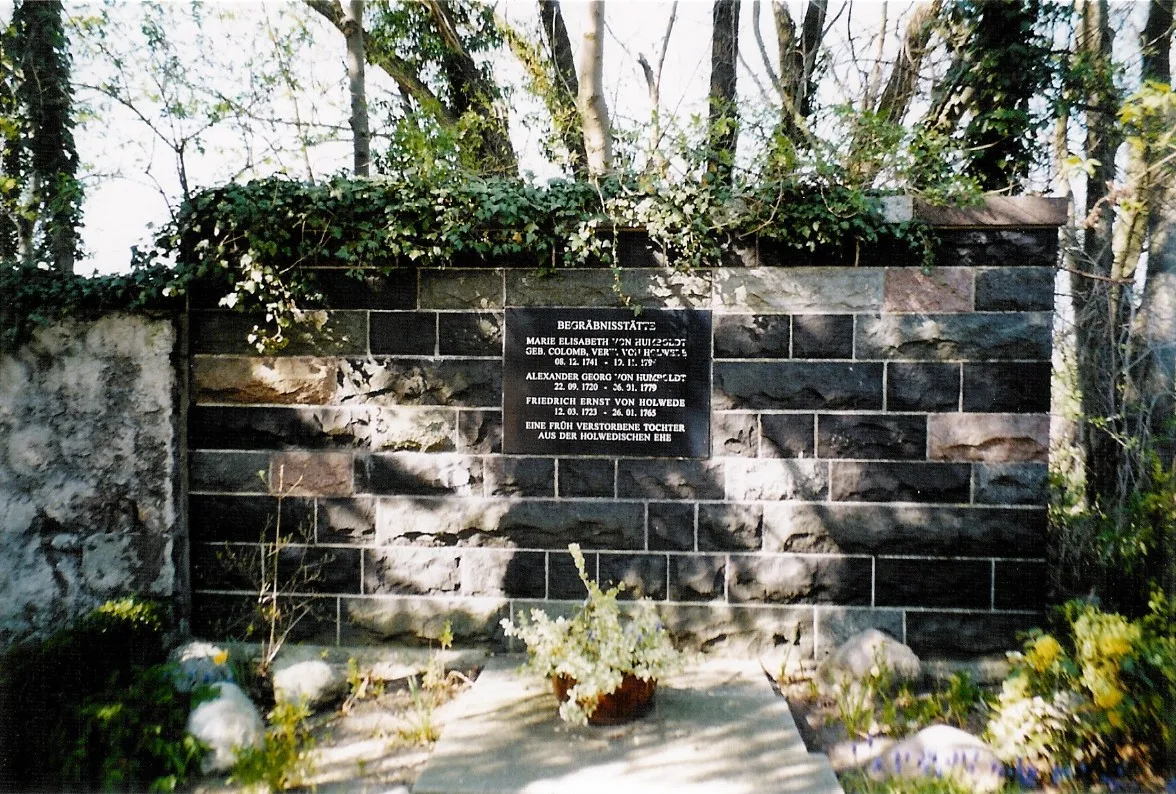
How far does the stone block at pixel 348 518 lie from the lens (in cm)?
379

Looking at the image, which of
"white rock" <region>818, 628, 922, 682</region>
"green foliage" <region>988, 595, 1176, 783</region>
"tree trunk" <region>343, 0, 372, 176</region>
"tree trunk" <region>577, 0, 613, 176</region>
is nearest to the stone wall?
"white rock" <region>818, 628, 922, 682</region>

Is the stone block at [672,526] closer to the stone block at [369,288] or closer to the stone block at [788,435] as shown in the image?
the stone block at [788,435]

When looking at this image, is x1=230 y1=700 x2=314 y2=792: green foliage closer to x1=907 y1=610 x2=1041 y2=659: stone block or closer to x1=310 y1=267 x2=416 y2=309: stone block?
x1=310 y1=267 x2=416 y2=309: stone block

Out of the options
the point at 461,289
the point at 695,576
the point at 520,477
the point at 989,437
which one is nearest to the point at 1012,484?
the point at 989,437

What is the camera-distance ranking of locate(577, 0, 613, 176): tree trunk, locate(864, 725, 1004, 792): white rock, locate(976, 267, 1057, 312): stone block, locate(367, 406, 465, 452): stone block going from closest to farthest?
locate(864, 725, 1004, 792): white rock < locate(976, 267, 1057, 312): stone block < locate(367, 406, 465, 452): stone block < locate(577, 0, 613, 176): tree trunk

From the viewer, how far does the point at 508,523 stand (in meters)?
3.75

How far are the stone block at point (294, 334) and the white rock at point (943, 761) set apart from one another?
3054mm

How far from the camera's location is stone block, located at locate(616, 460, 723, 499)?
3.70 meters

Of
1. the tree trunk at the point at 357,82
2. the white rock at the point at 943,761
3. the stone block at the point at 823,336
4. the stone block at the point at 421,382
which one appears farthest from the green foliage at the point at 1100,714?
the tree trunk at the point at 357,82

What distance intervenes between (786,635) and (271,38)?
225 inches

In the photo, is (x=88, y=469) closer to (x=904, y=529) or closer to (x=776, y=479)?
(x=776, y=479)

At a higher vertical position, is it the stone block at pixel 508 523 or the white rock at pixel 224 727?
the stone block at pixel 508 523

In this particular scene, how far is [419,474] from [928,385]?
8.78ft

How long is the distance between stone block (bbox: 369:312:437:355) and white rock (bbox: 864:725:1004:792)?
9.09 feet
